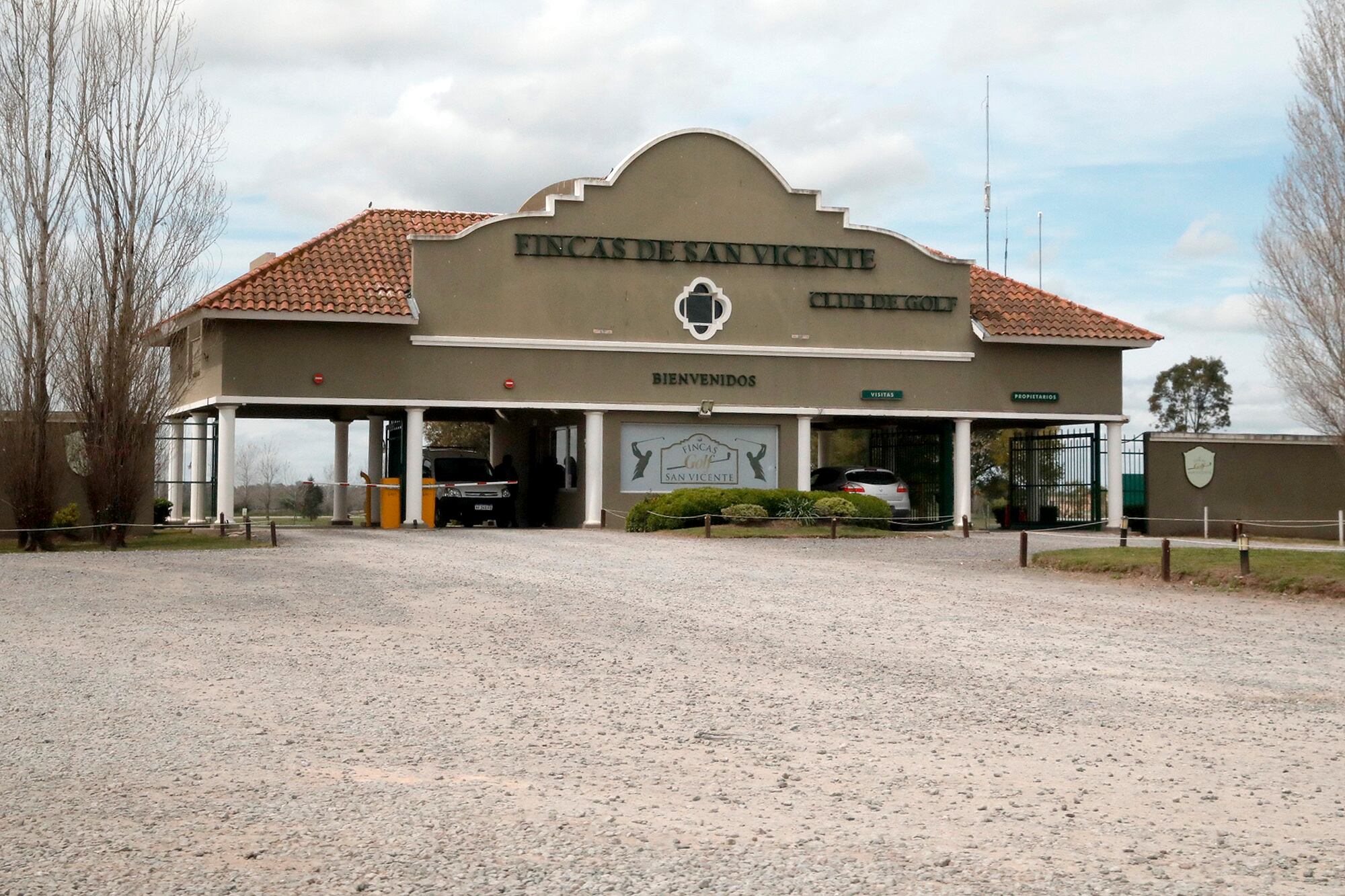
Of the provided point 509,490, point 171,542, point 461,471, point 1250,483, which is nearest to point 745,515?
point 509,490

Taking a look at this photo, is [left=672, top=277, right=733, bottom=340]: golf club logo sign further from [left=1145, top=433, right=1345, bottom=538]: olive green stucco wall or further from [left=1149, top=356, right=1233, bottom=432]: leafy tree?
[left=1149, top=356, right=1233, bottom=432]: leafy tree

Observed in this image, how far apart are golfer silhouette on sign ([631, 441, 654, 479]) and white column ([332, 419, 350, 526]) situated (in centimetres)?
849

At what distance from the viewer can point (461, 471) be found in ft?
115

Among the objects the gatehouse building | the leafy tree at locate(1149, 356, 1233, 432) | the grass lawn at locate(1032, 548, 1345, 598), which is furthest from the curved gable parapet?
the leafy tree at locate(1149, 356, 1233, 432)

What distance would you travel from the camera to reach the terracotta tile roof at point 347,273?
30.7m

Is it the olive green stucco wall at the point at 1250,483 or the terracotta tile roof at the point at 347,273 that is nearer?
the terracotta tile roof at the point at 347,273

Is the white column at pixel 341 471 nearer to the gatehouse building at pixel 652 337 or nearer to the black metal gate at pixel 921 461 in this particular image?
the gatehouse building at pixel 652 337

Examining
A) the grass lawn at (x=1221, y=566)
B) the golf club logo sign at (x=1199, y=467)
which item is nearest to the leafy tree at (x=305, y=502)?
the golf club logo sign at (x=1199, y=467)

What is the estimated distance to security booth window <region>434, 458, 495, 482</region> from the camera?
1371 inches

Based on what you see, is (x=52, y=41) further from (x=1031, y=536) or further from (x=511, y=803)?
(x=511, y=803)

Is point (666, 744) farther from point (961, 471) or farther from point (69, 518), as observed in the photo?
point (961, 471)

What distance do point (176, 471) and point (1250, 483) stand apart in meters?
26.6

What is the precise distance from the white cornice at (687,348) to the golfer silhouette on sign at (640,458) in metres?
2.20

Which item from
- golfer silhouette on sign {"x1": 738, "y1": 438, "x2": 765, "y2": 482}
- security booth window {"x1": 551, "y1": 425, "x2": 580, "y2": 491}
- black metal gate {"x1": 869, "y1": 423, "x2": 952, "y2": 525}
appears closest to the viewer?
golfer silhouette on sign {"x1": 738, "y1": 438, "x2": 765, "y2": 482}
